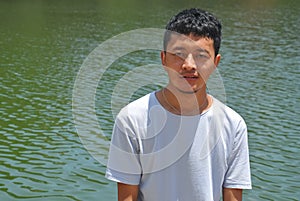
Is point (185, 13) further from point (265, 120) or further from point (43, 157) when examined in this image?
point (265, 120)

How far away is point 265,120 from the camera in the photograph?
13578mm

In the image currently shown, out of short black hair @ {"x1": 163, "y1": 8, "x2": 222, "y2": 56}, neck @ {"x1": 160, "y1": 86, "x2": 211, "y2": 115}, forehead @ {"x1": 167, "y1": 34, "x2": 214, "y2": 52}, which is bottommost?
neck @ {"x1": 160, "y1": 86, "x2": 211, "y2": 115}

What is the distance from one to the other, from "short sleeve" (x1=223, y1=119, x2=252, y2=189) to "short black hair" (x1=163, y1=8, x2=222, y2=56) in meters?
0.52

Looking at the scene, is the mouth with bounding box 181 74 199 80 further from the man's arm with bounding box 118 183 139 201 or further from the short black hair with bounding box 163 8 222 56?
the man's arm with bounding box 118 183 139 201

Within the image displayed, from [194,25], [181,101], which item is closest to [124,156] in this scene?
[181,101]

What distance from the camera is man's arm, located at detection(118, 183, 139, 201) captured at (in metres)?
2.82

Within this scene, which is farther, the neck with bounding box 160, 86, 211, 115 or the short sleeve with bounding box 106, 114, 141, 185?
the neck with bounding box 160, 86, 211, 115

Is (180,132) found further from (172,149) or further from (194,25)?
(194,25)

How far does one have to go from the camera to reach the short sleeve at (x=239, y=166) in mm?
2881

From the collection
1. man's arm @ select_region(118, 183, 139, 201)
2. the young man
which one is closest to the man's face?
the young man

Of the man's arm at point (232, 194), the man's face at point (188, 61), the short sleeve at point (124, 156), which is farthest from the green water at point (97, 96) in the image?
the man's face at point (188, 61)

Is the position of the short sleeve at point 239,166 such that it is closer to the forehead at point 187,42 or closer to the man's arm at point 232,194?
the man's arm at point 232,194

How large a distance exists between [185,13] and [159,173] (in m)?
0.82

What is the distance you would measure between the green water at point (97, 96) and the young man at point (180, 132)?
21.1ft
